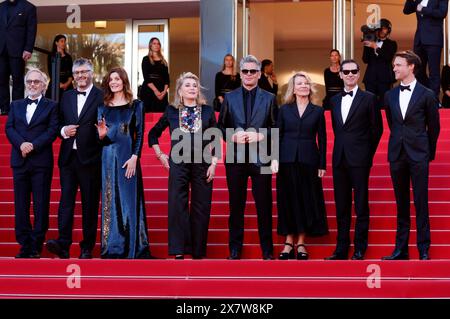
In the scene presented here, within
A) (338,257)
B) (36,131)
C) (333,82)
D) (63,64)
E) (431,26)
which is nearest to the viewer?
(338,257)

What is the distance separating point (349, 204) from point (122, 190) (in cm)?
206

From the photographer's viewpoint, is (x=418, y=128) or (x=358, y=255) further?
(x=358, y=255)

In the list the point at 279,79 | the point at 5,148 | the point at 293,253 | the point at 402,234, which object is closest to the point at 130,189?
the point at 293,253

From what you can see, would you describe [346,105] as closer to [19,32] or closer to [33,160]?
[33,160]

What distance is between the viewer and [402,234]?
8898 mm

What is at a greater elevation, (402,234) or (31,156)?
(31,156)

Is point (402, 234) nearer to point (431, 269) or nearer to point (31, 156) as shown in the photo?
point (431, 269)

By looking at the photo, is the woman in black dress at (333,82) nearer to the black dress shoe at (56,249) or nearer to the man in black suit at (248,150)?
the man in black suit at (248,150)

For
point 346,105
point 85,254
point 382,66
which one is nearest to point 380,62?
point 382,66

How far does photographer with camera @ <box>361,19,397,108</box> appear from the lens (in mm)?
14469

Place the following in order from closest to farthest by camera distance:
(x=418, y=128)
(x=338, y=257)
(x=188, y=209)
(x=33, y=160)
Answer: (x=418, y=128)
(x=338, y=257)
(x=188, y=209)
(x=33, y=160)

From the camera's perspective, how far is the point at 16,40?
12.8 meters

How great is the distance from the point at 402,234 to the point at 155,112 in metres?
6.62

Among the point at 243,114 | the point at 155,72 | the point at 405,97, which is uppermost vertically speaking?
the point at 155,72
